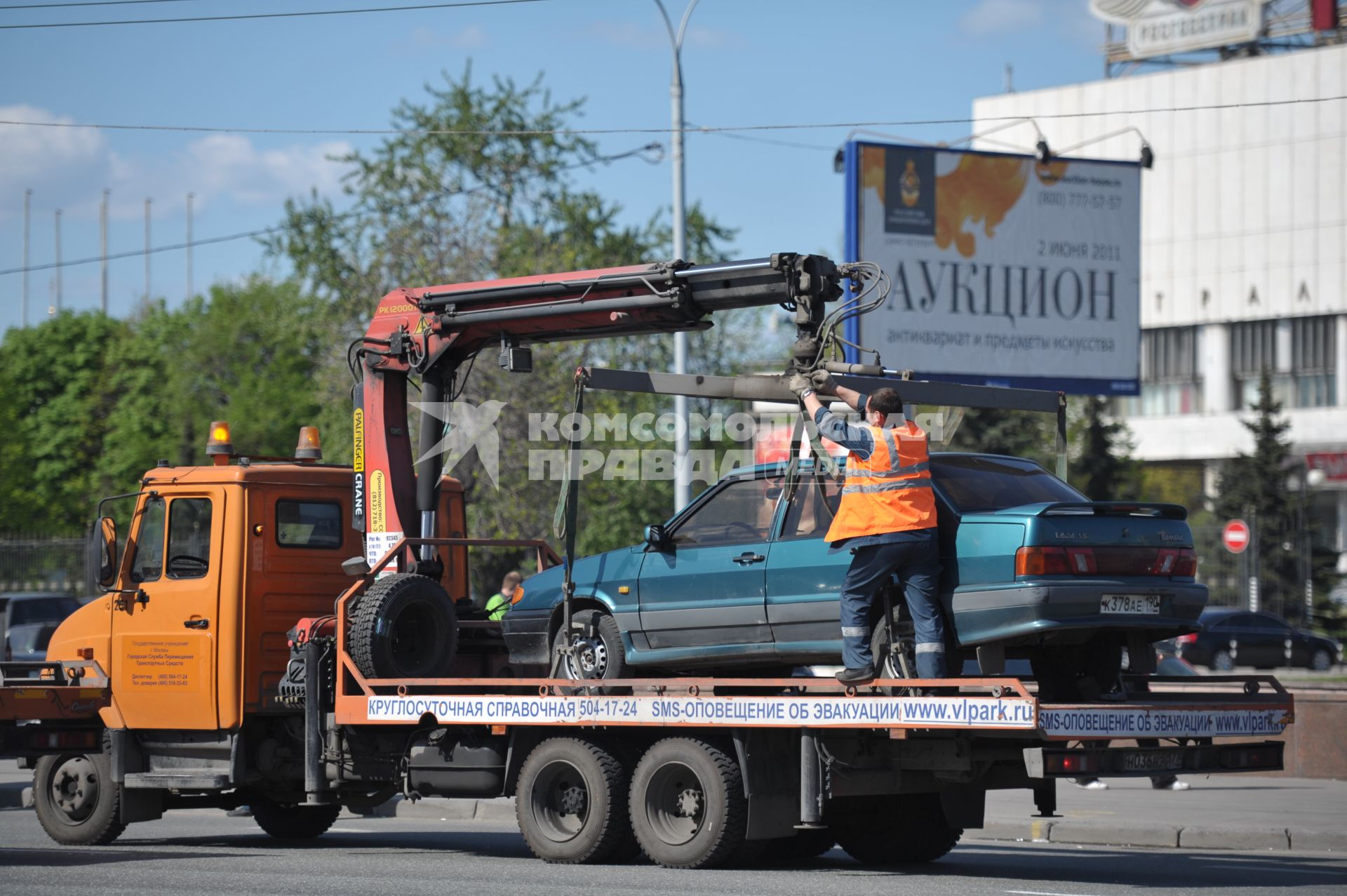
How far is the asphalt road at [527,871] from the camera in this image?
925 cm

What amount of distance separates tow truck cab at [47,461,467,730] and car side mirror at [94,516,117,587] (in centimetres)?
3

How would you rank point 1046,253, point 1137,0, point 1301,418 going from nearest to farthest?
point 1046,253 < point 1301,418 < point 1137,0

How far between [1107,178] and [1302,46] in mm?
45890

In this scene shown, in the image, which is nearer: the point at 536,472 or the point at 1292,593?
the point at 536,472

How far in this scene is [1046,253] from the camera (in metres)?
27.5

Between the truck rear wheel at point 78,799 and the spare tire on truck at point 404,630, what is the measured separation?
106 inches

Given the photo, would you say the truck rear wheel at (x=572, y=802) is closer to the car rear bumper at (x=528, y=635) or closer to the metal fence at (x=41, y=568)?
the car rear bumper at (x=528, y=635)

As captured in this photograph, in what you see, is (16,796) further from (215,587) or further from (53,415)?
(53,415)

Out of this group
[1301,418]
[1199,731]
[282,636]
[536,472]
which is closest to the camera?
[1199,731]

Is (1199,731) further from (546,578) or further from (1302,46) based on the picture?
(1302,46)

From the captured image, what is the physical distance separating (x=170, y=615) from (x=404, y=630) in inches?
78.4

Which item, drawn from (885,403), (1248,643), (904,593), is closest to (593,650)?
(904,593)

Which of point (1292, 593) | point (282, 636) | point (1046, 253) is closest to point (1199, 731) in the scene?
point (282, 636)

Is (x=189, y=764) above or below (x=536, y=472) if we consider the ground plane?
below
